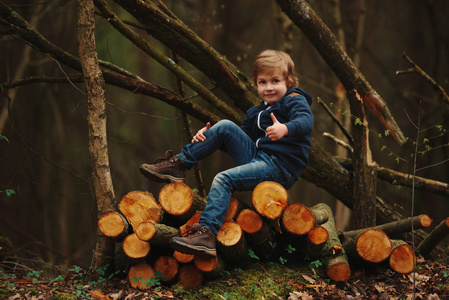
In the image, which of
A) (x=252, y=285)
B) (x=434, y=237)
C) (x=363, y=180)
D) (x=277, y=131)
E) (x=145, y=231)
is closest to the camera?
(x=145, y=231)

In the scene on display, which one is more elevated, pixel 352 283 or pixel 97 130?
pixel 97 130

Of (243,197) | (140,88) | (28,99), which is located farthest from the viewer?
(243,197)

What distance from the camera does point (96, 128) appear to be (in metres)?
3.77

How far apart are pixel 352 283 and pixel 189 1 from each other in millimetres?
8274

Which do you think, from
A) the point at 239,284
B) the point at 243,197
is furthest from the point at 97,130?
the point at 243,197

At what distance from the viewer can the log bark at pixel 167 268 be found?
347 centimetres

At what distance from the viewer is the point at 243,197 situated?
10.6 m

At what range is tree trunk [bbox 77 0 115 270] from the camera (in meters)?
3.74

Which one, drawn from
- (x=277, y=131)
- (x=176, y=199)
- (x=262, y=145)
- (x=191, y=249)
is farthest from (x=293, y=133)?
(x=191, y=249)

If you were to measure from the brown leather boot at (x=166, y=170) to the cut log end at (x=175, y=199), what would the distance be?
0.16 metres

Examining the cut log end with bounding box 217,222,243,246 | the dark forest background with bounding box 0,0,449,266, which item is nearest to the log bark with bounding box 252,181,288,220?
the cut log end with bounding box 217,222,243,246

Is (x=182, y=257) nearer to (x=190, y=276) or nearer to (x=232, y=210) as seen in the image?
(x=190, y=276)

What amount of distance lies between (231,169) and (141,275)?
3.84 feet

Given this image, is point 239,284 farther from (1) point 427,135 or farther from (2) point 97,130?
(1) point 427,135
